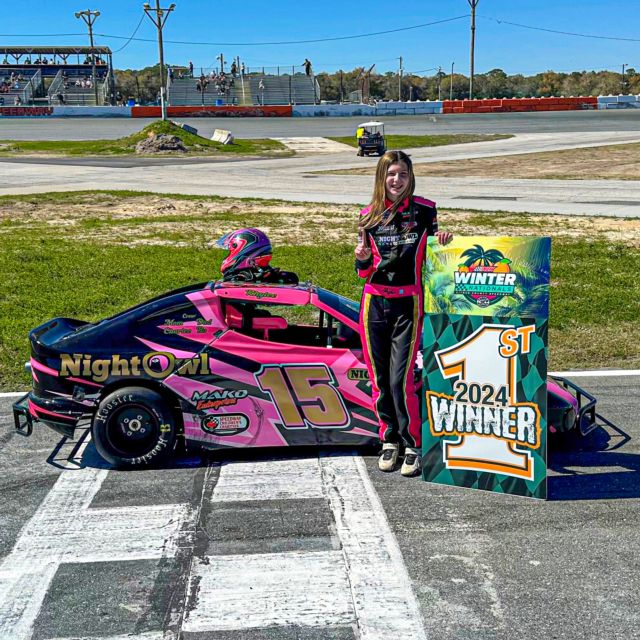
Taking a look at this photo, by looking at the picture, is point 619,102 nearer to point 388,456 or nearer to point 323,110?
point 323,110

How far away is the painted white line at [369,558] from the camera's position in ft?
13.3

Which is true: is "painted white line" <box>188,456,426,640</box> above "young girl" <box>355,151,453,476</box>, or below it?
below

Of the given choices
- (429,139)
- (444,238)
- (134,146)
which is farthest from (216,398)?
(429,139)

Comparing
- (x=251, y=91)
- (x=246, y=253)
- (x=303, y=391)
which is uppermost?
(x=251, y=91)

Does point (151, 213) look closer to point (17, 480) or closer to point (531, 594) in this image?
point (17, 480)

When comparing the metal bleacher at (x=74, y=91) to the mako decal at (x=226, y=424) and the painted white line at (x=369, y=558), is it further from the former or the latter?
the painted white line at (x=369, y=558)

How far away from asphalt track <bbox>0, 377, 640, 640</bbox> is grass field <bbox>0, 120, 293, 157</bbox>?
3566cm

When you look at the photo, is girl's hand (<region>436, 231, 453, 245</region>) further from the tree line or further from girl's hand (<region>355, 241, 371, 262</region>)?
the tree line

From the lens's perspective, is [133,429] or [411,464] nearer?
[411,464]

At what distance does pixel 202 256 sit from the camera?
46.4ft

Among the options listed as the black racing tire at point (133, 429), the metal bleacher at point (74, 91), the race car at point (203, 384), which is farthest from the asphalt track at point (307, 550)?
the metal bleacher at point (74, 91)

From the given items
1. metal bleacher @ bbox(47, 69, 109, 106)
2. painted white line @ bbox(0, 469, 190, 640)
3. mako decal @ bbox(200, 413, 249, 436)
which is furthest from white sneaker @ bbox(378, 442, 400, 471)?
metal bleacher @ bbox(47, 69, 109, 106)

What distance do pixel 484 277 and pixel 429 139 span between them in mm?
43051

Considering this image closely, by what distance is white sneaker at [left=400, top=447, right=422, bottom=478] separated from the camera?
18.9 feet
